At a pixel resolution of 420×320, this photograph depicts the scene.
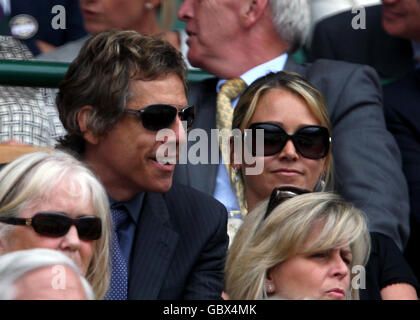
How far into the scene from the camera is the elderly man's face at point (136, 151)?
13.2 ft

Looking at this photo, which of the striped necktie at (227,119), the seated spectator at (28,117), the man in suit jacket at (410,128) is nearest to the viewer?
the seated spectator at (28,117)

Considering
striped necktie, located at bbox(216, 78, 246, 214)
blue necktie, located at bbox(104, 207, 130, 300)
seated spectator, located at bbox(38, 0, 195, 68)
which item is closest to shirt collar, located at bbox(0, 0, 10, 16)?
seated spectator, located at bbox(38, 0, 195, 68)

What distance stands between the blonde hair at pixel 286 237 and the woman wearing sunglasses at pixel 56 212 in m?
0.43

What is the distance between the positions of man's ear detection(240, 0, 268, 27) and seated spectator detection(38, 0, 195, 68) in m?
0.38

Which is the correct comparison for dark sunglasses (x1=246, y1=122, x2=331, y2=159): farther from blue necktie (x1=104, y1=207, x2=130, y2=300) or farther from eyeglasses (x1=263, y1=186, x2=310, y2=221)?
blue necktie (x1=104, y1=207, x2=130, y2=300)

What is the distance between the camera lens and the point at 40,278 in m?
2.84

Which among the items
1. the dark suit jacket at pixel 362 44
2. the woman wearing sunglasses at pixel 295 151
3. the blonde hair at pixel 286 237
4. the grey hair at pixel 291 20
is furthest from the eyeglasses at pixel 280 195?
the dark suit jacket at pixel 362 44

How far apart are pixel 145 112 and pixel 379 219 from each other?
41.0 inches

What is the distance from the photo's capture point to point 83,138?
4.09m

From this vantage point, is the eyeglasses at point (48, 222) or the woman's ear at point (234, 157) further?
the woman's ear at point (234, 157)

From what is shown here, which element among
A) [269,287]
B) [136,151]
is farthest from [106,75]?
[269,287]

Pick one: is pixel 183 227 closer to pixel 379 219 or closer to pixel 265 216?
pixel 265 216

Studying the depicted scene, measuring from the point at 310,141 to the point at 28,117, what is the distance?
1.09 m

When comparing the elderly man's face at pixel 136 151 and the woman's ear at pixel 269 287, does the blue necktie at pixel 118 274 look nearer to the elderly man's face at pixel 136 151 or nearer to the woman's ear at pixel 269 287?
the elderly man's face at pixel 136 151
